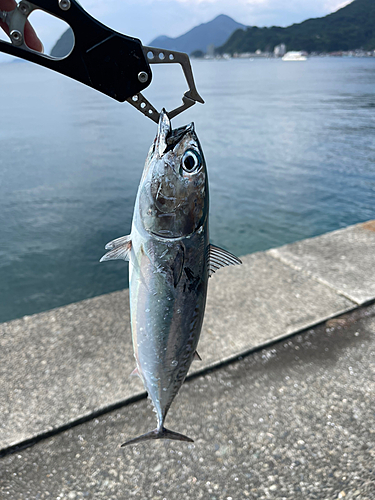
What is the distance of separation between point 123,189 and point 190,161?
12564mm

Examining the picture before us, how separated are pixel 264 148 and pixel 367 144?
4.94 meters

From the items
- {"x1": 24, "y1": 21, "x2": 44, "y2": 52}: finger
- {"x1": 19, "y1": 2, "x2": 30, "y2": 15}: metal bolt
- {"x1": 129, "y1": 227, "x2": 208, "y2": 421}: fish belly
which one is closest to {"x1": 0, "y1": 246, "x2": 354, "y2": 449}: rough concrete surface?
{"x1": 129, "y1": 227, "x2": 208, "y2": 421}: fish belly

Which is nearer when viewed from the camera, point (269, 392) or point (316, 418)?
point (316, 418)

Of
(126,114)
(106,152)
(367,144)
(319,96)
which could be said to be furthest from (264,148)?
(319,96)

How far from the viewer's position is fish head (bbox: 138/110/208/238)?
3.89 feet

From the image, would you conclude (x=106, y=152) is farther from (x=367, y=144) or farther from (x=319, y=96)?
(x=319, y=96)

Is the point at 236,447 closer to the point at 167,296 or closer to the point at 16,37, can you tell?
the point at 167,296

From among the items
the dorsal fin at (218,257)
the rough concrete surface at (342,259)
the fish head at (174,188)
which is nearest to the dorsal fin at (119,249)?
the fish head at (174,188)

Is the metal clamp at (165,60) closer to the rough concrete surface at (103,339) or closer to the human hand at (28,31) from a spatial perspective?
the human hand at (28,31)

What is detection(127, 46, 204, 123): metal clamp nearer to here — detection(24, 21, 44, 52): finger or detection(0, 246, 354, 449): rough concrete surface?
detection(24, 21, 44, 52): finger

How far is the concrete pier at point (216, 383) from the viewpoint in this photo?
2.99m

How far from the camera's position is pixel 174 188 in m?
1.22

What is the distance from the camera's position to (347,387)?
144 inches

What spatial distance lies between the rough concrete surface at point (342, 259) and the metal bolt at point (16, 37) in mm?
4661
